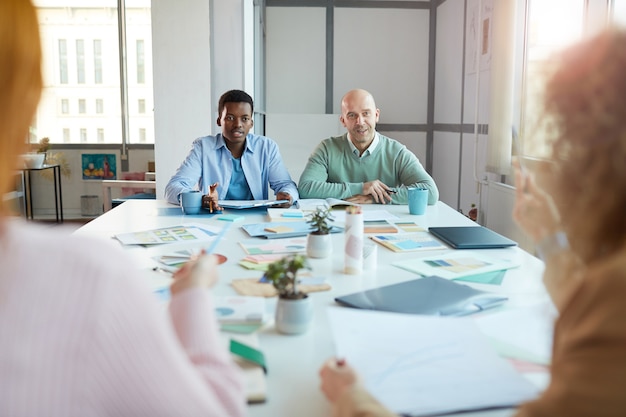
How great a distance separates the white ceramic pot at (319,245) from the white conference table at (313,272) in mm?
28

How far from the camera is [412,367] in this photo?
0.99m

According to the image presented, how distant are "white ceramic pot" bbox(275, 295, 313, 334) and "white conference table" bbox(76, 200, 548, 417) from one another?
0.02 m

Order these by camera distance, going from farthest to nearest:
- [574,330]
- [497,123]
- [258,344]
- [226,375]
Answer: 1. [497,123]
2. [258,344]
3. [226,375]
4. [574,330]

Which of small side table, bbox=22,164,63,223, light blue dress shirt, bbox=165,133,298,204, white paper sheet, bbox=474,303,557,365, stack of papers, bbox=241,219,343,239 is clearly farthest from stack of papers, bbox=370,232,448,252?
small side table, bbox=22,164,63,223

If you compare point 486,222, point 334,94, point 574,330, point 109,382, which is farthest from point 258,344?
point 334,94

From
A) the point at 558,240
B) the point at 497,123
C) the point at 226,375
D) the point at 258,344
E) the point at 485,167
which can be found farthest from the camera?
the point at 485,167

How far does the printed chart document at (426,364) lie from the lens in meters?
0.91

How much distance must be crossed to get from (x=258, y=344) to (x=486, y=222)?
3.65 m

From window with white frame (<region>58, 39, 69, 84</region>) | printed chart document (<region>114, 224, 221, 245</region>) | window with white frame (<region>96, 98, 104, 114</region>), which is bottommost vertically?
printed chart document (<region>114, 224, 221, 245</region>)

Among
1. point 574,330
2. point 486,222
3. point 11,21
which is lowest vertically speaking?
point 486,222

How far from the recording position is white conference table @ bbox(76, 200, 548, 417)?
3.14ft

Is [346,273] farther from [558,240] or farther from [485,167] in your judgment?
[485,167]

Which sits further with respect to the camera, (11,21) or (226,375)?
(226,375)

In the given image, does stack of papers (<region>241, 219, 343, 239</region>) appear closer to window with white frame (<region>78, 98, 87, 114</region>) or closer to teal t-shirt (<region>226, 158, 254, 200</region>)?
teal t-shirt (<region>226, 158, 254, 200</region>)
